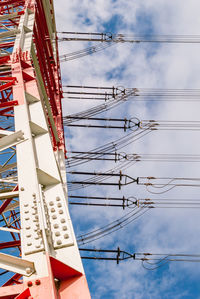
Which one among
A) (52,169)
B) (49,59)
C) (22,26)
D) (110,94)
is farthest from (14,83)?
(110,94)

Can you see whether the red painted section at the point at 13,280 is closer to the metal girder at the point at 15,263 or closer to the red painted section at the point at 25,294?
the metal girder at the point at 15,263

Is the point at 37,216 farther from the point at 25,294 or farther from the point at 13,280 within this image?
the point at 13,280

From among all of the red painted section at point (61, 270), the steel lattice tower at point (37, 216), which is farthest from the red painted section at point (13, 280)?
the red painted section at point (61, 270)

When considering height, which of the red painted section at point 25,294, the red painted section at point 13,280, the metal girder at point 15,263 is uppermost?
the metal girder at point 15,263

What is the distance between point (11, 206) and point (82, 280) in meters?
4.76

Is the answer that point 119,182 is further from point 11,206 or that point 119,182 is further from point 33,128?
point 33,128

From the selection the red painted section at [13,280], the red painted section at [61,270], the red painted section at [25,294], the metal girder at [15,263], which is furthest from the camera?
the red painted section at [13,280]

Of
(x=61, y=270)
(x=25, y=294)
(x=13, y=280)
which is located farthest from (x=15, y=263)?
(x=13, y=280)

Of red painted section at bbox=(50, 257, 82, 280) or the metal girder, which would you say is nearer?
the metal girder

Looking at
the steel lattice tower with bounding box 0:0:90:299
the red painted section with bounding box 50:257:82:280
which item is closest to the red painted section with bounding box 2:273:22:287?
the steel lattice tower with bounding box 0:0:90:299

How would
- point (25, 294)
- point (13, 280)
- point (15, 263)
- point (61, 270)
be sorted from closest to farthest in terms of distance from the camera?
point (25, 294) < point (15, 263) < point (61, 270) < point (13, 280)

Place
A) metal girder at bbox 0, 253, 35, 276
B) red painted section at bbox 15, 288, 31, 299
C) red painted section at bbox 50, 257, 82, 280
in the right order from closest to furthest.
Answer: red painted section at bbox 15, 288, 31, 299
metal girder at bbox 0, 253, 35, 276
red painted section at bbox 50, 257, 82, 280

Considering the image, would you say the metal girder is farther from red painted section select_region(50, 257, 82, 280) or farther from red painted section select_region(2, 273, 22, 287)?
red painted section select_region(2, 273, 22, 287)

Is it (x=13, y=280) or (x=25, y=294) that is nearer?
(x=25, y=294)
